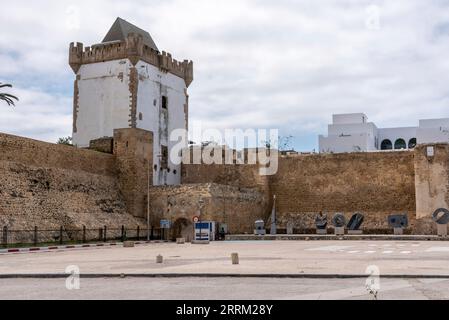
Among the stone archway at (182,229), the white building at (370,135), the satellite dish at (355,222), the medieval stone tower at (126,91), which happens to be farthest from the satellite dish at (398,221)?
the white building at (370,135)

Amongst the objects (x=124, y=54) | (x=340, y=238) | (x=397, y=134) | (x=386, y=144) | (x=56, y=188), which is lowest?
(x=340, y=238)

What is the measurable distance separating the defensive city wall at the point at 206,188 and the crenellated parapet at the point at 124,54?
20.5 ft

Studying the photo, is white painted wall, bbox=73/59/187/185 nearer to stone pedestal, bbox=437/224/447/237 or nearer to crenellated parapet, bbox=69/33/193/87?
crenellated parapet, bbox=69/33/193/87

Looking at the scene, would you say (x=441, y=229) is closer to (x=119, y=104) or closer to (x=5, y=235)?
(x=119, y=104)

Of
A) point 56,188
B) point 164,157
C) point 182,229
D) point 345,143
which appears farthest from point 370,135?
point 56,188

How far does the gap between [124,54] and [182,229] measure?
40.5 ft

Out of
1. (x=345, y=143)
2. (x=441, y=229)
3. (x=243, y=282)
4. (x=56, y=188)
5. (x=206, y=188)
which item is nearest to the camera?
(x=243, y=282)

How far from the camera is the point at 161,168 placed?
130 ft

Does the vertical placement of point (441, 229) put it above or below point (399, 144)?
below

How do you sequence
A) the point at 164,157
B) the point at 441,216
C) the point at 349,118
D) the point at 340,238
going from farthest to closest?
the point at 349,118 < the point at 164,157 < the point at 441,216 < the point at 340,238

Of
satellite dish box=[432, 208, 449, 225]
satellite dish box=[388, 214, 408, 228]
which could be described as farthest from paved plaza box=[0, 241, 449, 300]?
satellite dish box=[388, 214, 408, 228]

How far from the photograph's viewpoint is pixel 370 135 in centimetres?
6078

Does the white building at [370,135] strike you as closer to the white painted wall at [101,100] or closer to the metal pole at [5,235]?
the white painted wall at [101,100]

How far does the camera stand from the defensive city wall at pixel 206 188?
27172 mm
